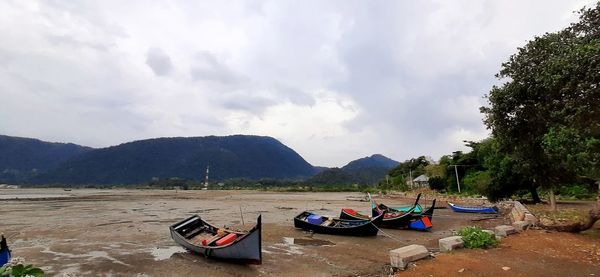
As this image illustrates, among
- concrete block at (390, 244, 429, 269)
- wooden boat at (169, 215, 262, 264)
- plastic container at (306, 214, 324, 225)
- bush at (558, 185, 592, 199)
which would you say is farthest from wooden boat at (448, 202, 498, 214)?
wooden boat at (169, 215, 262, 264)

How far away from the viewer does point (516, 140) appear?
46.5 ft

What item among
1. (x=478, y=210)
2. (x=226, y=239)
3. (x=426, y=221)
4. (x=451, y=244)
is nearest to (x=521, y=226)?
(x=426, y=221)

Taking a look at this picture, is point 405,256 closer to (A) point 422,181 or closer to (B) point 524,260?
(B) point 524,260

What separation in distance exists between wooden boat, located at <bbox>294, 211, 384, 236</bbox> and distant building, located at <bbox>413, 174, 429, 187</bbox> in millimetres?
41840

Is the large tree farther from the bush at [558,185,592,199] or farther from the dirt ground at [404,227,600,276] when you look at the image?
the bush at [558,185,592,199]

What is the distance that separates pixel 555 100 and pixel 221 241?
37.5 ft

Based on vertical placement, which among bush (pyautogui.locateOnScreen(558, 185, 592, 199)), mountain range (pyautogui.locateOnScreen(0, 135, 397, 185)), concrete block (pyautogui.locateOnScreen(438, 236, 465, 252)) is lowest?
concrete block (pyautogui.locateOnScreen(438, 236, 465, 252))

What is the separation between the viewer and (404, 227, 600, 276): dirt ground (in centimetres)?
835

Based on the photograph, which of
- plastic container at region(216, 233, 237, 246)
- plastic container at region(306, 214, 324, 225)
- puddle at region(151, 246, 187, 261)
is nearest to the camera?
plastic container at region(216, 233, 237, 246)

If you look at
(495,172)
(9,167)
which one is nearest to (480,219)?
(495,172)

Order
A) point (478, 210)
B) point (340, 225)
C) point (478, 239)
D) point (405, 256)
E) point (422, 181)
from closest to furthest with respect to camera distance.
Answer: point (405, 256) < point (478, 239) < point (340, 225) < point (478, 210) < point (422, 181)

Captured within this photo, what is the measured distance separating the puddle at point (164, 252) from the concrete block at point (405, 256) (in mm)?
7571

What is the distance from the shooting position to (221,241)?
451 inches

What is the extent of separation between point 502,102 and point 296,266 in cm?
955
